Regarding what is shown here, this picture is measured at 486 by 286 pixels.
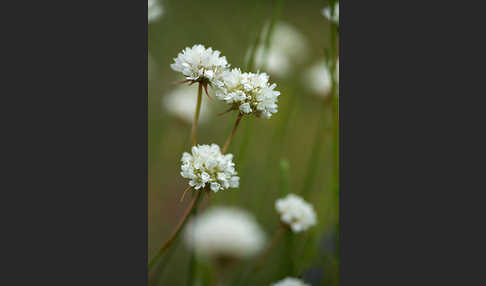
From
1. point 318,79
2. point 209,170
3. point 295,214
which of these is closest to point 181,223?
point 209,170

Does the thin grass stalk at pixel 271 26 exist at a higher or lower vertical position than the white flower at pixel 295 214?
higher

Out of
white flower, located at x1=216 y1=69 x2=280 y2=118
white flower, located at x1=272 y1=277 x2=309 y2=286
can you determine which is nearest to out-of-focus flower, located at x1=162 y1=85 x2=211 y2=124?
white flower, located at x1=216 y1=69 x2=280 y2=118

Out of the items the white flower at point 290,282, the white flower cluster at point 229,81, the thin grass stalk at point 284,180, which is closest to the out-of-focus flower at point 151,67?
the white flower cluster at point 229,81

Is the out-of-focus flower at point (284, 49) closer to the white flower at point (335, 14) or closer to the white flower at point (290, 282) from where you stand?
the white flower at point (335, 14)

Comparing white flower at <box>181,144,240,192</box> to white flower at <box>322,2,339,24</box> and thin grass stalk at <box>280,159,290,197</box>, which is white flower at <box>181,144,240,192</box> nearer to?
thin grass stalk at <box>280,159,290,197</box>

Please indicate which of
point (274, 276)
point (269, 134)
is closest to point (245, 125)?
point (269, 134)

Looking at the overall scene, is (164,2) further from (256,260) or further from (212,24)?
(256,260)

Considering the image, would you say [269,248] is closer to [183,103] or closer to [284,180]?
[284,180]
